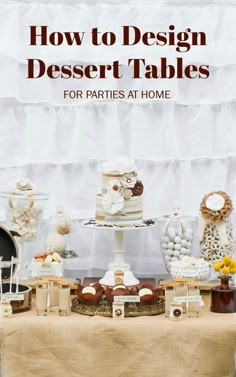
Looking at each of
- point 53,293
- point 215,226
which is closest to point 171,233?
point 215,226

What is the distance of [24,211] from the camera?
106 inches

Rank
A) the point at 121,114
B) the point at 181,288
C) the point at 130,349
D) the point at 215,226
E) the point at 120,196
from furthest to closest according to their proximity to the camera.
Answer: the point at 121,114
the point at 215,226
the point at 120,196
the point at 181,288
the point at 130,349

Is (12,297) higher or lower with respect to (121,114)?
lower

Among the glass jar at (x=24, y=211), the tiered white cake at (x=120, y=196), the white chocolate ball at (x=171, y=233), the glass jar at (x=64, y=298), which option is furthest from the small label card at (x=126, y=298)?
the glass jar at (x=24, y=211)

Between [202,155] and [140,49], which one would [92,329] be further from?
[140,49]

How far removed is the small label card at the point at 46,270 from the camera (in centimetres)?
257

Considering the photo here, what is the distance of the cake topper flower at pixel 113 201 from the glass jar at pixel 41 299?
31cm

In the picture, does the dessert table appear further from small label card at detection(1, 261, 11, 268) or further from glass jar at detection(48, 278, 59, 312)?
small label card at detection(1, 261, 11, 268)

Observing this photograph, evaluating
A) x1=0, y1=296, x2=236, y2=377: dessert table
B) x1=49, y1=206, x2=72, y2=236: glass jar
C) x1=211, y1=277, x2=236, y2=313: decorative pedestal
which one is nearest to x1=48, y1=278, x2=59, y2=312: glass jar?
x1=0, y1=296, x2=236, y2=377: dessert table

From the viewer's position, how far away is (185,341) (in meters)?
2.27

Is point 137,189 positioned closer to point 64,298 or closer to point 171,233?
point 171,233

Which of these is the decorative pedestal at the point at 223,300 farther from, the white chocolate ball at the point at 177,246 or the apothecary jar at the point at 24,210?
the apothecary jar at the point at 24,210

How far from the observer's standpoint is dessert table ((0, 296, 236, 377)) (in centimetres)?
227

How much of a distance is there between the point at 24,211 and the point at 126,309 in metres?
A: 0.54
